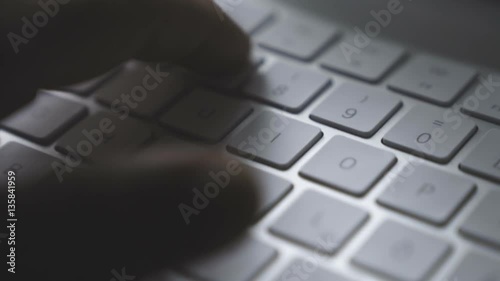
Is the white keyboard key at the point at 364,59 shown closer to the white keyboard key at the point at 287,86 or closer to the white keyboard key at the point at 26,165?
the white keyboard key at the point at 287,86

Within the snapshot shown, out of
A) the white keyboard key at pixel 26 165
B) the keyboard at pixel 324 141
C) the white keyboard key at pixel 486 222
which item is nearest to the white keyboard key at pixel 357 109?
the keyboard at pixel 324 141

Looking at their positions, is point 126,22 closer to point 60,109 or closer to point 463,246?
point 60,109

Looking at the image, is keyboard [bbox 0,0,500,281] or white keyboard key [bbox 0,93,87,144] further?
white keyboard key [bbox 0,93,87,144]

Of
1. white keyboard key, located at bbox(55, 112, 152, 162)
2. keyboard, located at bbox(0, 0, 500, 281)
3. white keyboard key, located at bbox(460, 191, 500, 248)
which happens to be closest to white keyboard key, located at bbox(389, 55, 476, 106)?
keyboard, located at bbox(0, 0, 500, 281)

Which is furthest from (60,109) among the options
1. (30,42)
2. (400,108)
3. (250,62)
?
(400,108)

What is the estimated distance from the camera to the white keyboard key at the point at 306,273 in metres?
0.42

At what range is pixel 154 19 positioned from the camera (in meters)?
0.59

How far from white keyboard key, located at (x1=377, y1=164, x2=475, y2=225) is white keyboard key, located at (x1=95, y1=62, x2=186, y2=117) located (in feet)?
0.68

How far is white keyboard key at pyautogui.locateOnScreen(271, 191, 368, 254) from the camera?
439 mm

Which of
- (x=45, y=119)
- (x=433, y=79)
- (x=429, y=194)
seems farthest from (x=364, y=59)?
(x=45, y=119)

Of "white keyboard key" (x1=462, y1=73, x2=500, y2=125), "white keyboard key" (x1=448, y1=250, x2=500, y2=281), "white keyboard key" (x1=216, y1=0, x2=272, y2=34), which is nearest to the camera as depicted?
"white keyboard key" (x1=448, y1=250, x2=500, y2=281)

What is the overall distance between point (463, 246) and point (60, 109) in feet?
1.12

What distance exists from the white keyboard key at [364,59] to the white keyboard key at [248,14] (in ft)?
0.27

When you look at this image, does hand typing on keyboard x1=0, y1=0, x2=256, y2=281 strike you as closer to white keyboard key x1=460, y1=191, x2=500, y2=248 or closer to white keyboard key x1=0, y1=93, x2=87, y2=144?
white keyboard key x1=0, y1=93, x2=87, y2=144
